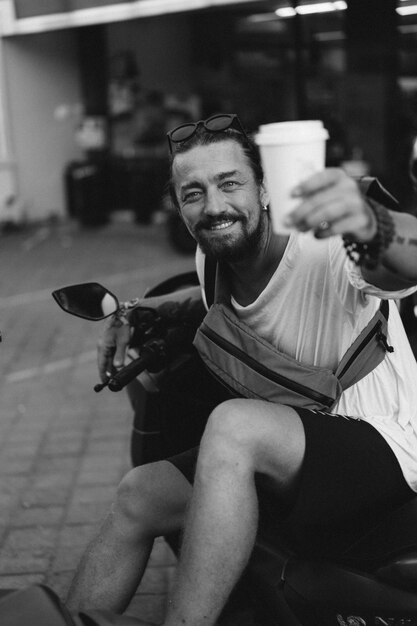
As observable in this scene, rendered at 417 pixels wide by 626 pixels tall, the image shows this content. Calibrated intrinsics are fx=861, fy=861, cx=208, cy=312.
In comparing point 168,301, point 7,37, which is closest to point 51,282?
point 7,37

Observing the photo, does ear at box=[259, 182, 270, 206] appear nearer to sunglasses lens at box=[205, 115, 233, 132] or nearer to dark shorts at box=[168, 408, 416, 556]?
sunglasses lens at box=[205, 115, 233, 132]

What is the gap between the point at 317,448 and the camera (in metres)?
1.79

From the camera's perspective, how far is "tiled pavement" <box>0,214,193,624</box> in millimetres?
3000

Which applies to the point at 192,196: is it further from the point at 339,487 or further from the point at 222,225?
the point at 339,487

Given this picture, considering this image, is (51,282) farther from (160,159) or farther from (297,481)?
(297,481)

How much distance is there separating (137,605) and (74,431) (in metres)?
1.65

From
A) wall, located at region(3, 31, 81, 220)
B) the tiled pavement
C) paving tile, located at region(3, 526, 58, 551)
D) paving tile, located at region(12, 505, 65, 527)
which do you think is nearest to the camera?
the tiled pavement

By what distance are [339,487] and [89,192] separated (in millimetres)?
10139

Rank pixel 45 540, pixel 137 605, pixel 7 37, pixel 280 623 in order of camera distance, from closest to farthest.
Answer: pixel 280 623 → pixel 137 605 → pixel 45 540 → pixel 7 37

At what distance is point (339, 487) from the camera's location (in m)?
1.79

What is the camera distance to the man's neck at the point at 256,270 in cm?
204

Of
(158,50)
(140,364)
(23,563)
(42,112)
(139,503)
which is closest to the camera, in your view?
(139,503)

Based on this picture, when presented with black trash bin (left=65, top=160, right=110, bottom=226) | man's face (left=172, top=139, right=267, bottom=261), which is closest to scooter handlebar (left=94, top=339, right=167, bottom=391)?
man's face (left=172, top=139, right=267, bottom=261)

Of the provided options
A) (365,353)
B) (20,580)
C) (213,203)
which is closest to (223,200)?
(213,203)
